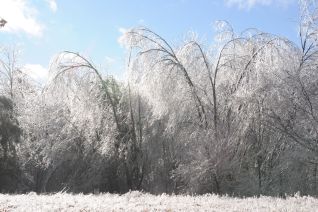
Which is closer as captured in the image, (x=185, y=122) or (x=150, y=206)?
(x=150, y=206)

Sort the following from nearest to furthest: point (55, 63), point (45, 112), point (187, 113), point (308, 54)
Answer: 1. point (308, 54)
2. point (187, 113)
3. point (55, 63)
4. point (45, 112)

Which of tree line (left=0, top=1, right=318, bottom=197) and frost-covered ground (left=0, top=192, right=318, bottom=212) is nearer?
frost-covered ground (left=0, top=192, right=318, bottom=212)

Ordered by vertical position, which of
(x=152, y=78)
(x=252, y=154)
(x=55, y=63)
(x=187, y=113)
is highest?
(x=55, y=63)

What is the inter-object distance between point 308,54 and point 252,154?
14.5 ft

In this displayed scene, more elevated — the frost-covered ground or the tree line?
the tree line

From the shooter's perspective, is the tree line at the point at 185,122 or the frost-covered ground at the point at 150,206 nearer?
the frost-covered ground at the point at 150,206

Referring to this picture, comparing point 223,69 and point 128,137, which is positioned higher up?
point 223,69

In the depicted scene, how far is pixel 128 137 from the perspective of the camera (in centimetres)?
2223

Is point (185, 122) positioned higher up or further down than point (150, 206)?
higher up

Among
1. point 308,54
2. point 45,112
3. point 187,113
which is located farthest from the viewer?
point 45,112

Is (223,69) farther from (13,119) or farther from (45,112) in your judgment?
(13,119)

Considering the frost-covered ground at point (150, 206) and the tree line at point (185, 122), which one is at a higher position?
the tree line at point (185, 122)

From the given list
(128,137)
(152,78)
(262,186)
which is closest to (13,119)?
(128,137)

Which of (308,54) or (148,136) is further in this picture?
(148,136)
